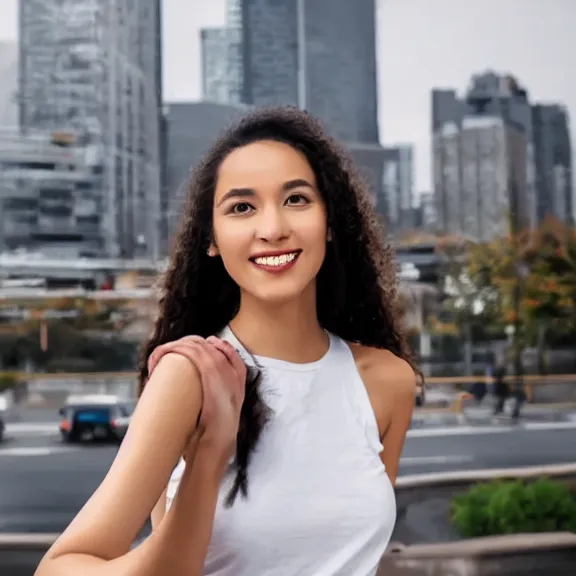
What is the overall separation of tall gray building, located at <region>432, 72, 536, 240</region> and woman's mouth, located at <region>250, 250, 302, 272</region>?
7.23 feet

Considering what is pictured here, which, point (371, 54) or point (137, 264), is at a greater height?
point (371, 54)

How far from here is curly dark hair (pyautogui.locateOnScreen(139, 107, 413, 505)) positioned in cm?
62

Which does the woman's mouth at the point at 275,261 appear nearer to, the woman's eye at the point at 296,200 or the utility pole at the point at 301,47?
the woman's eye at the point at 296,200

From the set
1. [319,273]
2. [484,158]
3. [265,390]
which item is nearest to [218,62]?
[484,158]

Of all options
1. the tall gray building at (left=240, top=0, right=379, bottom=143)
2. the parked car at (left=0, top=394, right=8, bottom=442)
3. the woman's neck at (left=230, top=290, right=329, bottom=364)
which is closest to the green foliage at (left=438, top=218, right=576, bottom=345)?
the tall gray building at (left=240, top=0, right=379, bottom=143)

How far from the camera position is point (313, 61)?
2.51 meters

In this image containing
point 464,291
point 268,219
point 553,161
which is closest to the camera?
point 268,219

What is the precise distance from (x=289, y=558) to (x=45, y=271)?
2097 millimetres

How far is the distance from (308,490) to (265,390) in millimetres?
85

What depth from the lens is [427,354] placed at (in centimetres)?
263

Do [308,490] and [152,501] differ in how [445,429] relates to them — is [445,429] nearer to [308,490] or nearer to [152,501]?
[308,490]

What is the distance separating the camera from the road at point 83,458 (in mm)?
2523

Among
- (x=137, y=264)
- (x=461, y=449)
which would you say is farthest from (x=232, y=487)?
(x=461, y=449)

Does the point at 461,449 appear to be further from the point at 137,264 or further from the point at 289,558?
the point at 289,558
